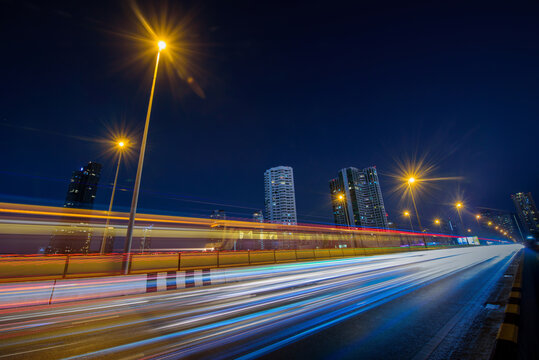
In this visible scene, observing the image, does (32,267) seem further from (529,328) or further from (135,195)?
(529,328)

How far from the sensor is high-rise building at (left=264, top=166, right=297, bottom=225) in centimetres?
15375

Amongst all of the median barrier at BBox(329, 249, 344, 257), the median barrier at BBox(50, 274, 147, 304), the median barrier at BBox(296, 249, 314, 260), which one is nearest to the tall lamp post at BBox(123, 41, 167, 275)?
the median barrier at BBox(50, 274, 147, 304)

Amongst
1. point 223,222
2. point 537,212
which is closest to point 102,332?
point 223,222

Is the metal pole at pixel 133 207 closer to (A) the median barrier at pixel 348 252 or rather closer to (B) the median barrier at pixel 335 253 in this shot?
(B) the median barrier at pixel 335 253

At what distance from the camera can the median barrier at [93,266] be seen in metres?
10.8

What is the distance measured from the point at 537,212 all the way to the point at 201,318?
20638cm

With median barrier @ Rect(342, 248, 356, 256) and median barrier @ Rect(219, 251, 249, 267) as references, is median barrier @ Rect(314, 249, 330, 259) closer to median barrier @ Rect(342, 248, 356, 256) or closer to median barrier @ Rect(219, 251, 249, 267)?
median barrier @ Rect(342, 248, 356, 256)

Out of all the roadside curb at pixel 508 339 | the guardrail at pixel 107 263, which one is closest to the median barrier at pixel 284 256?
the guardrail at pixel 107 263

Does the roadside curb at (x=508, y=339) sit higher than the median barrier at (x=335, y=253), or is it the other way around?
the median barrier at (x=335, y=253)

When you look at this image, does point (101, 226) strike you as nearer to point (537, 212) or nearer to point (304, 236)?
point (304, 236)

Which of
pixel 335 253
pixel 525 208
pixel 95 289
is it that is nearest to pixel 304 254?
pixel 335 253

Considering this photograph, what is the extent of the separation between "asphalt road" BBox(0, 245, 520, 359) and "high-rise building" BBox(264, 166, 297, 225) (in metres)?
148

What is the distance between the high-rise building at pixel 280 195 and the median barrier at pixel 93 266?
142779 mm

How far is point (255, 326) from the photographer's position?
13.4 feet
